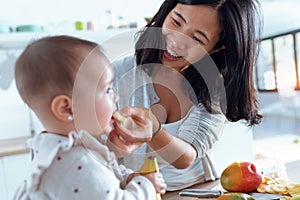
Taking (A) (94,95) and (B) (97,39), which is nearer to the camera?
(A) (94,95)

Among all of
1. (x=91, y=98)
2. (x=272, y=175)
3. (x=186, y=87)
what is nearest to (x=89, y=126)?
(x=91, y=98)

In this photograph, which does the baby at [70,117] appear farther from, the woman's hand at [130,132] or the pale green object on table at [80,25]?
the pale green object on table at [80,25]

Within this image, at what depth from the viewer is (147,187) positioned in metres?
0.34

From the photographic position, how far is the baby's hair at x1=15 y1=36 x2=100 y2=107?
0.31 meters

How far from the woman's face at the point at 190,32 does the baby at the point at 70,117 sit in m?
0.18

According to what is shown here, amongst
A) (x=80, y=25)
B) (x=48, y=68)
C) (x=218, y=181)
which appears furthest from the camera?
(x=80, y=25)

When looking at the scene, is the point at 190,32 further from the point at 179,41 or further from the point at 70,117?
the point at 70,117

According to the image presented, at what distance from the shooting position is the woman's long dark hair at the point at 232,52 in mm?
491

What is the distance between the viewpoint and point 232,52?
1.72 ft

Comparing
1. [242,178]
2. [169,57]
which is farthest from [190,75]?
[242,178]

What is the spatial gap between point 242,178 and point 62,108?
303 mm

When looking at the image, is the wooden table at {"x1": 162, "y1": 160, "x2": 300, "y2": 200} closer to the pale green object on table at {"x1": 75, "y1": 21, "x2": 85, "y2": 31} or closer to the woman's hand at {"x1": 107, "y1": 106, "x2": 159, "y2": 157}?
the woman's hand at {"x1": 107, "y1": 106, "x2": 159, "y2": 157}

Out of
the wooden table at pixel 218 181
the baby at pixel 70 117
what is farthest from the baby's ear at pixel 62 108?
the wooden table at pixel 218 181

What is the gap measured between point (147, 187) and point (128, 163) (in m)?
0.10
